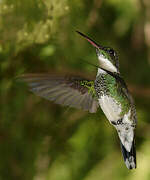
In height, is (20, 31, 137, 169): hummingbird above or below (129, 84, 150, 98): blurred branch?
below

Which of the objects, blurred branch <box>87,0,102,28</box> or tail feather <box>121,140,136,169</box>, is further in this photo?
blurred branch <box>87,0,102,28</box>

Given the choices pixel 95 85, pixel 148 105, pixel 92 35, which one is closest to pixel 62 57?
pixel 92 35

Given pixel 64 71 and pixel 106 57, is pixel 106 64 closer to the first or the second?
pixel 106 57

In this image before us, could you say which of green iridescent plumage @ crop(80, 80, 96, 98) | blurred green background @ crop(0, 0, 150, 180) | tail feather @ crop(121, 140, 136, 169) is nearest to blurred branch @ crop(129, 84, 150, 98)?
blurred green background @ crop(0, 0, 150, 180)

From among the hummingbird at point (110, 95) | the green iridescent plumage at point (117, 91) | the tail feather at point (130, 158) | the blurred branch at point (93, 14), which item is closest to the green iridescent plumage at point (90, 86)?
the hummingbird at point (110, 95)

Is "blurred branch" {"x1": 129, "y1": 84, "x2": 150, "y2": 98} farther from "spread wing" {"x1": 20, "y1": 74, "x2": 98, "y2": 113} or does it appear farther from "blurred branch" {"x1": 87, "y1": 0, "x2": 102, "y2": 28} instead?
"spread wing" {"x1": 20, "y1": 74, "x2": 98, "y2": 113}

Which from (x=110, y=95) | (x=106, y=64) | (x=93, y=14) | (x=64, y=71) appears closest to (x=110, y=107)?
(x=110, y=95)

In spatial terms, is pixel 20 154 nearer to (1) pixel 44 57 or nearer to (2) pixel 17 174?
(2) pixel 17 174

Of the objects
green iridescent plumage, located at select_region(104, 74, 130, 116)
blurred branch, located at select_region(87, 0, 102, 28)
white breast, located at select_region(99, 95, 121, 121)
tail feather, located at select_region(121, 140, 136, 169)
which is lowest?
tail feather, located at select_region(121, 140, 136, 169)
